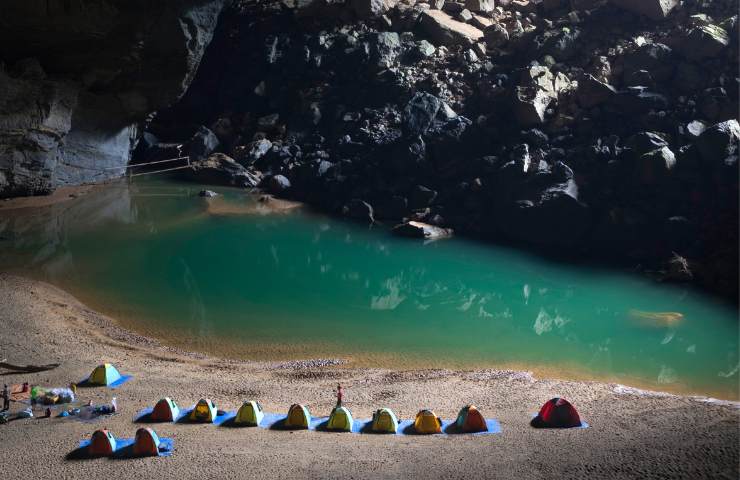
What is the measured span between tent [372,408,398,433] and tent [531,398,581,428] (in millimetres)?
2253

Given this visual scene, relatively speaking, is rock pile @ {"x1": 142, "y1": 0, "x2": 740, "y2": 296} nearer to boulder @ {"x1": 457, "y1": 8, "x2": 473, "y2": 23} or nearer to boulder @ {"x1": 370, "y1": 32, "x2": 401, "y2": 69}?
boulder @ {"x1": 370, "y1": 32, "x2": 401, "y2": 69}

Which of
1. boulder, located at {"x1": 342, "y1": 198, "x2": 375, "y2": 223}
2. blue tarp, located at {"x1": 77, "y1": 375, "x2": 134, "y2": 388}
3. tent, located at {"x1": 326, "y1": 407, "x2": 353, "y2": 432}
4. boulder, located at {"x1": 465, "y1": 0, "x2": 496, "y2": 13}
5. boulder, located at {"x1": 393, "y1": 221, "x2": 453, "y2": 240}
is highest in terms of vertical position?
A: boulder, located at {"x1": 465, "y1": 0, "x2": 496, "y2": 13}

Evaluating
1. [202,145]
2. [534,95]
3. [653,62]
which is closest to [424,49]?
[534,95]

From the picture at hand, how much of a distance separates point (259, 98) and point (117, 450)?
31.4 meters

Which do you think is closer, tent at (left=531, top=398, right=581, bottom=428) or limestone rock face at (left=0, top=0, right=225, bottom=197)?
tent at (left=531, top=398, right=581, bottom=428)

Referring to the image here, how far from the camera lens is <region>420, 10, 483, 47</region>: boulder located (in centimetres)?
3550

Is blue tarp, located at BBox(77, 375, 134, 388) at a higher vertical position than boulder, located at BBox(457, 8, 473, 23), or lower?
lower

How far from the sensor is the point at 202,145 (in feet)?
121

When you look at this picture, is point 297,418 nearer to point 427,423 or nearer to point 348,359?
point 427,423

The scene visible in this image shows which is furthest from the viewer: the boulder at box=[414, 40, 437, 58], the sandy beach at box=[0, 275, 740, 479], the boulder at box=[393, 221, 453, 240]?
the boulder at box=[414, 40, 437, 58]

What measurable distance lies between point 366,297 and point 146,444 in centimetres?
1097

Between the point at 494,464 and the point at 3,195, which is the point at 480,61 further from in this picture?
the point at 494,464

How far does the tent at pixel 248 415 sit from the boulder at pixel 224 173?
938 inches

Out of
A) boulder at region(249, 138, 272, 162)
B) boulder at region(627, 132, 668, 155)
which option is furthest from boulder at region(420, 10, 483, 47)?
boulder at region(627, 132, 668, 155)
